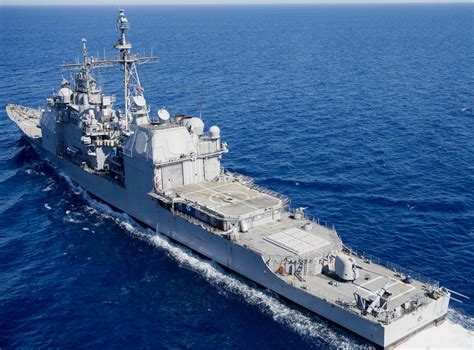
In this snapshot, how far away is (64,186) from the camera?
57.4 meters

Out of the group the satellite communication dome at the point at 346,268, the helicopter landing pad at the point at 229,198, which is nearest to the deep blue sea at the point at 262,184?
the satellite communication dome at the point at 346,268

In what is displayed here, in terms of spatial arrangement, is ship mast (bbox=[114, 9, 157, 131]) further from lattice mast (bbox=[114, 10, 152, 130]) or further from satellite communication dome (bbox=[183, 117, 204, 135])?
satellite communication dome (bbox=[183, 117, 204, 135])

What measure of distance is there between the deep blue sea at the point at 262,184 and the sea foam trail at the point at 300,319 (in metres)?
0.14

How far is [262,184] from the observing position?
55125 millimetres

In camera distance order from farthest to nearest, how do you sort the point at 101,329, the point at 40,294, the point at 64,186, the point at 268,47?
the point at 268,47
the point at 64,186
the point at 40,294
the point at 101,329

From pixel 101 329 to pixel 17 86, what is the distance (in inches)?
2925

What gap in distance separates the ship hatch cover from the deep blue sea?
3.62m

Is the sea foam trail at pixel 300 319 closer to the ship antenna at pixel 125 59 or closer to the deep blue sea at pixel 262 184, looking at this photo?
the deep blue sea at pixel 262 184

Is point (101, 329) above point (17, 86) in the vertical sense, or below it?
below

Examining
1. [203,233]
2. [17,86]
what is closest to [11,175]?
[203,233]

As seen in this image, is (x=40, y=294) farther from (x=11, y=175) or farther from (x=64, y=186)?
(x=11, y=175)

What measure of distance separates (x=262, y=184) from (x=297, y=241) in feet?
58.4

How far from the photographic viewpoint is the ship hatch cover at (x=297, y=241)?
120 ft

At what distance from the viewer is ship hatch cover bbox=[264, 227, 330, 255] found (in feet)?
120
